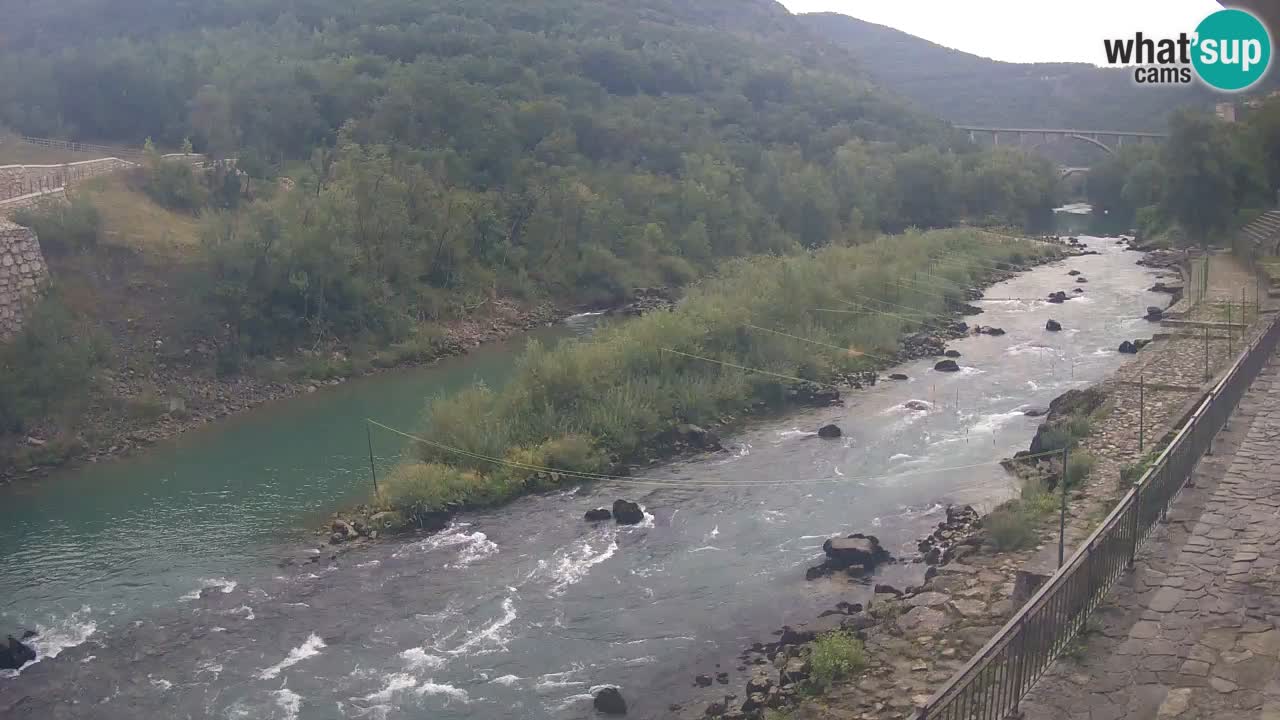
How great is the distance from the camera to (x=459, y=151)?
46844 mm

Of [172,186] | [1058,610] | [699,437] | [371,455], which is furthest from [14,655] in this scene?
[172,186]

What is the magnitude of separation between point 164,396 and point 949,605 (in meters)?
21.4

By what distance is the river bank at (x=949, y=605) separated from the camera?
38.3ft

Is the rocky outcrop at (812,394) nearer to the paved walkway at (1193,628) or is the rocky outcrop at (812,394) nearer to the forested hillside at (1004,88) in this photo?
the paved walkway at (1193,628)

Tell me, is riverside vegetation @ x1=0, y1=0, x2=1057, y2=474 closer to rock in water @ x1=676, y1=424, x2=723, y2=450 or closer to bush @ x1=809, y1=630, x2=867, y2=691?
rock in water @ x1=676, y1=424, x2=723, y2=450

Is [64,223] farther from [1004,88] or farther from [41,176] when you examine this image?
[1004,88]

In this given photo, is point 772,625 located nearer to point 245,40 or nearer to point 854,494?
point 854,494

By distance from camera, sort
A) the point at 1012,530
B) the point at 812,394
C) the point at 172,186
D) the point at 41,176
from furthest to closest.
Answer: the point at 172,186, the point at 41,176, the point at 812,394, the point at 1012,530

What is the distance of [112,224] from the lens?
1267 inches

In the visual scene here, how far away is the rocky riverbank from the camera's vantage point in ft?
78.2

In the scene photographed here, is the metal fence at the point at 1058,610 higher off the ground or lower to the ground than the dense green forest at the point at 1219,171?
lower

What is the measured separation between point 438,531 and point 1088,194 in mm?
78355

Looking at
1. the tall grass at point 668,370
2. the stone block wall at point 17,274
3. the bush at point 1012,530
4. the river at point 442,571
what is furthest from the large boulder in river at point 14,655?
the stone block wall at point 17,274

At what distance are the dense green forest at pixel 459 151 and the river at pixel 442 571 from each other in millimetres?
10615
